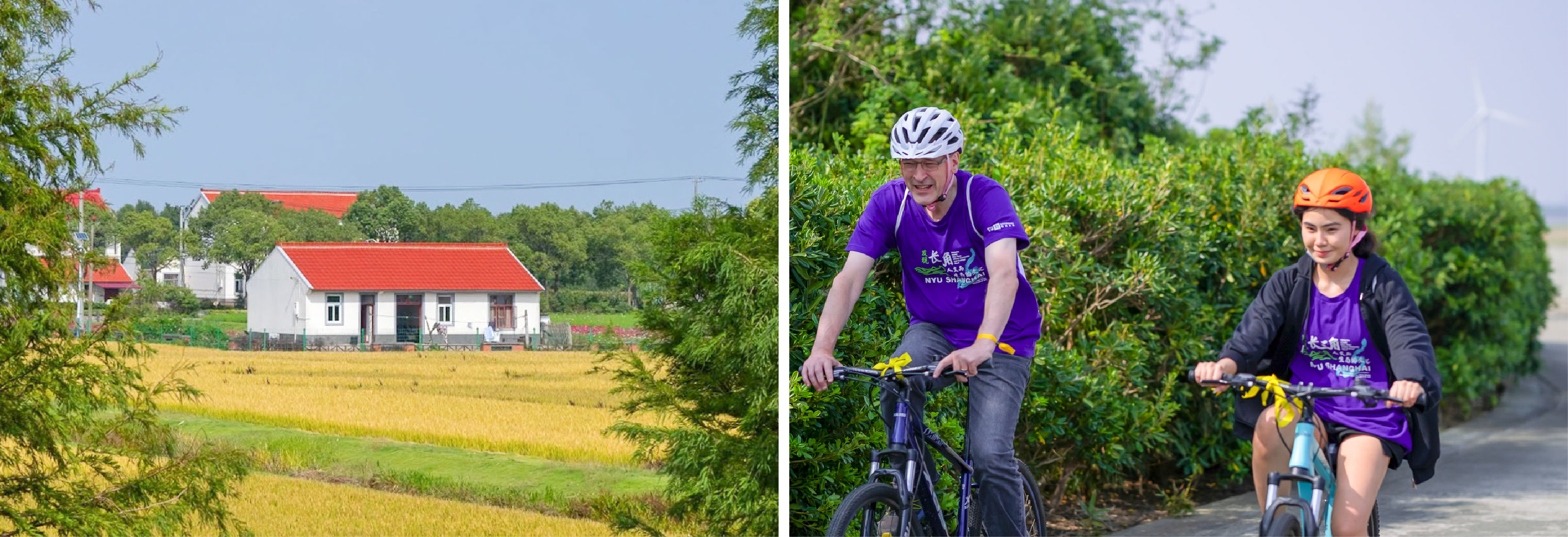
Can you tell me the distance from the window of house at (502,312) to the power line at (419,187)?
43 centimetres

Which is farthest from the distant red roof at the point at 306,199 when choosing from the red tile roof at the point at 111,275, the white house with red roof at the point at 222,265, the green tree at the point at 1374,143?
the green tree at the point at 1374,143

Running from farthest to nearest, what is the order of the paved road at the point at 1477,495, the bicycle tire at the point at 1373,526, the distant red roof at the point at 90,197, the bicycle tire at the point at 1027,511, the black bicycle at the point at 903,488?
the paved road at the point at 1477,495 → the distant red roof at the point at 90,197 → the bicycle tire at the point at 1027,511 → the bicycle tire at the point at 1373,526 → the black bicycle at the point at 903,488

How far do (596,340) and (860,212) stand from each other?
1.23 metres

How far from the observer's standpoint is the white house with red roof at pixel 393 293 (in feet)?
15.8

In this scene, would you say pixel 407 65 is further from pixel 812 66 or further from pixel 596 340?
pixel 812 66

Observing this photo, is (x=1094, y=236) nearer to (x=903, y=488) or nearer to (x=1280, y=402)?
(x=1280, y=402)

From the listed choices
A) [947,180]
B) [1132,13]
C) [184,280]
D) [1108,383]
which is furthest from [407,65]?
[1132,13]

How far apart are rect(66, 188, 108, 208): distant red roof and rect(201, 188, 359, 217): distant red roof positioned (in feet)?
1.08

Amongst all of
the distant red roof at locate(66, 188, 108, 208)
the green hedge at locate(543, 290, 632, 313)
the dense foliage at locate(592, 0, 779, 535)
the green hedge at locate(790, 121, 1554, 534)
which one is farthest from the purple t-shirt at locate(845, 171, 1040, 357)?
the distant red roof at locate(66, 188, 108, 208)

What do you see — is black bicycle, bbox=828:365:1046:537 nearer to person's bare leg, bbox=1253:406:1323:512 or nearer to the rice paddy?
person's bare leg, bbox=1253:406:1323:512

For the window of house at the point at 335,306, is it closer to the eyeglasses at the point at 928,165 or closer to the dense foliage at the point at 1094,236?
the dense foliage at the point at 1094,236

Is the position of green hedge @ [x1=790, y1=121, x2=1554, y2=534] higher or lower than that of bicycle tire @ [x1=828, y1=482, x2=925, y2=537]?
higher

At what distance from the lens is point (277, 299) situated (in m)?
4.81

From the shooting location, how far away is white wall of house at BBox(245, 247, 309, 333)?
4.80 meters
